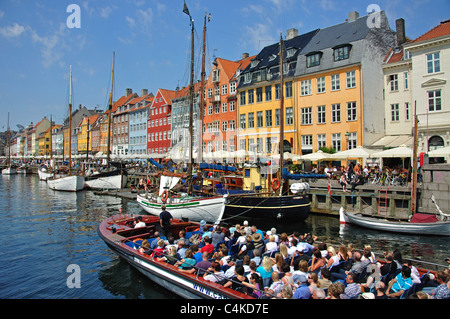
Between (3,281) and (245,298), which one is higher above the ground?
(245,298)

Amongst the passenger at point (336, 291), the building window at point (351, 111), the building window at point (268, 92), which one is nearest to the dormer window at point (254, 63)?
the building window at point (268, 92)

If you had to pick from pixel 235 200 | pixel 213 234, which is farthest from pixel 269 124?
pixel 213 234

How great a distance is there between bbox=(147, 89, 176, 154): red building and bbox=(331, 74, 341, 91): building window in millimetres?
34807

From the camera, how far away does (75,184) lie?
4138 cm

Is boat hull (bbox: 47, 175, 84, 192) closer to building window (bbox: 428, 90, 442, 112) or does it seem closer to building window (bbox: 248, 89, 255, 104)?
building window (bbox: 248, 89, 255, 104)

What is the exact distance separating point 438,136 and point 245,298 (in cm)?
2672

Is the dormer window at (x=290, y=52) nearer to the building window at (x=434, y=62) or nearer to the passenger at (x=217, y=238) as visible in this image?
the building window at (x=434, y=62)

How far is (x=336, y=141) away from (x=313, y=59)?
10126 mm

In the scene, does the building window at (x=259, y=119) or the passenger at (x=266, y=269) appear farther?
the building window at (x=259, y=119)

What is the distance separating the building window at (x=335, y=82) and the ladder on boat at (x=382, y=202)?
16543 mm

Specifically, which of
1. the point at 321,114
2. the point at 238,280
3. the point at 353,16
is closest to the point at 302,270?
the point at 238,280

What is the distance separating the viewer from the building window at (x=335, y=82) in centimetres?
3405

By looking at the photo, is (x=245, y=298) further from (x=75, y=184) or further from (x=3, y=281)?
(x=75, y=184)

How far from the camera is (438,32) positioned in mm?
27438
